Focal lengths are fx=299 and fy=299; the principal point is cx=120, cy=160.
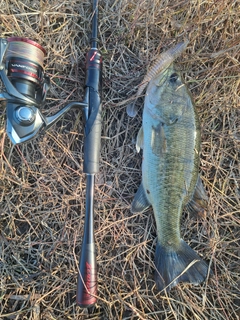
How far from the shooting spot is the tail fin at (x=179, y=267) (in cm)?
228

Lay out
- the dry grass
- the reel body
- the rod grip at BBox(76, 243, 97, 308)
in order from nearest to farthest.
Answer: the reel body < the rod grip at BBox(76, 243, 97, 308) < the dry grass

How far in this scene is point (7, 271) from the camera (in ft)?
7.77

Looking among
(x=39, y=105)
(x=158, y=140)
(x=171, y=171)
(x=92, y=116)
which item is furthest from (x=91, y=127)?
(x=171, y=171)

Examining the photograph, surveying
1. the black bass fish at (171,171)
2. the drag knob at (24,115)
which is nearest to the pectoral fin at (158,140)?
the black bass fish at (171,171)

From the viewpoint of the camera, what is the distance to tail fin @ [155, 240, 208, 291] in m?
2.28

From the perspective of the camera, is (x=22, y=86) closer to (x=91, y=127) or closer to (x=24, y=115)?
(x=24, y=115)

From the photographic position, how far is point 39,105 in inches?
80.4

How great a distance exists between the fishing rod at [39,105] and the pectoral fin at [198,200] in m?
0.78

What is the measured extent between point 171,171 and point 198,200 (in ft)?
1.10

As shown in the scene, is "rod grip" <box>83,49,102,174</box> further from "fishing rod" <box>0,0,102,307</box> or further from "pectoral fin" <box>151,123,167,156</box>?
"pectoral fin" <box>151,123,167,156</box>

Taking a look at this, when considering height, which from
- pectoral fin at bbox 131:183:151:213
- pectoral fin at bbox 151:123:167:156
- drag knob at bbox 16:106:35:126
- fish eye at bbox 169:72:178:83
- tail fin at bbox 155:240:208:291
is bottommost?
tail fin at bbox 155:240:208:291

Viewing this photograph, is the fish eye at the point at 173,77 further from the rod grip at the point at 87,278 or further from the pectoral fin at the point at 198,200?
the rod grip at the point at 87,278

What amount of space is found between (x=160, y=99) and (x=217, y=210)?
1.05m

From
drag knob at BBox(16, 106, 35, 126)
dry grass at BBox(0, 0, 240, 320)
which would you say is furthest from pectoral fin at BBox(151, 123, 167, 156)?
drag knob at BBox(16, 106, 35, 126)
